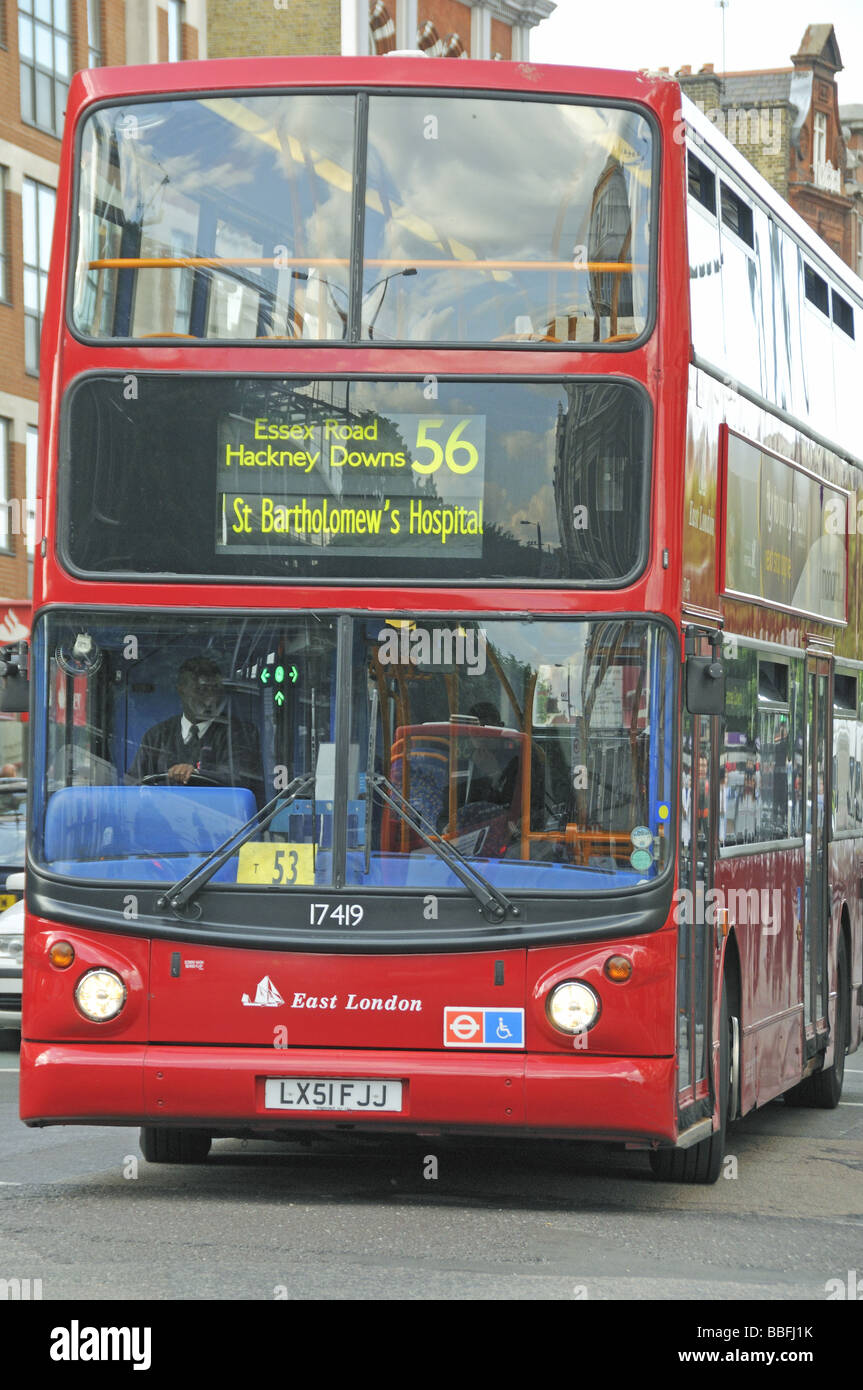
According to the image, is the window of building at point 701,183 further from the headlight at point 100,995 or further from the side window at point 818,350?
the headlight at point 100,995

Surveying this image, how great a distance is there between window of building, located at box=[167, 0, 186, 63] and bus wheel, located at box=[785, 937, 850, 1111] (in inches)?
1296

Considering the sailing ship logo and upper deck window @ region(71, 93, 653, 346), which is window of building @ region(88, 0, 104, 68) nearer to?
upper deck window @ region(71, 93, 653, 346)

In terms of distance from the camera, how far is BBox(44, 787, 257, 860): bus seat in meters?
10.2

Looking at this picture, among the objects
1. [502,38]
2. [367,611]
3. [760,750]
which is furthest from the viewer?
[502,38]

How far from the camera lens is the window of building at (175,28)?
45.8m

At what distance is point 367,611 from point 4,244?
31.2m

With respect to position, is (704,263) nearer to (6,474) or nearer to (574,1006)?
(574,1006)

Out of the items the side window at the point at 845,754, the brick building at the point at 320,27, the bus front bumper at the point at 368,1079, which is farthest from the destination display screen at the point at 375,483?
the brick building at the point at 320,27

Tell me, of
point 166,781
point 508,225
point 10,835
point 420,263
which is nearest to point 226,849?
point 166,781

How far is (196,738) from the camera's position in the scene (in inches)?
402

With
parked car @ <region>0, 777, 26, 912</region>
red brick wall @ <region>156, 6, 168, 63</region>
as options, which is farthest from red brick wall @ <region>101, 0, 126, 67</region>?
parked car @ <region>0, 777, 26, 912</region>

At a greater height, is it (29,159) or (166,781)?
(29,159)

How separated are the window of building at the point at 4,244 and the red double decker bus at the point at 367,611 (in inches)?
1181
